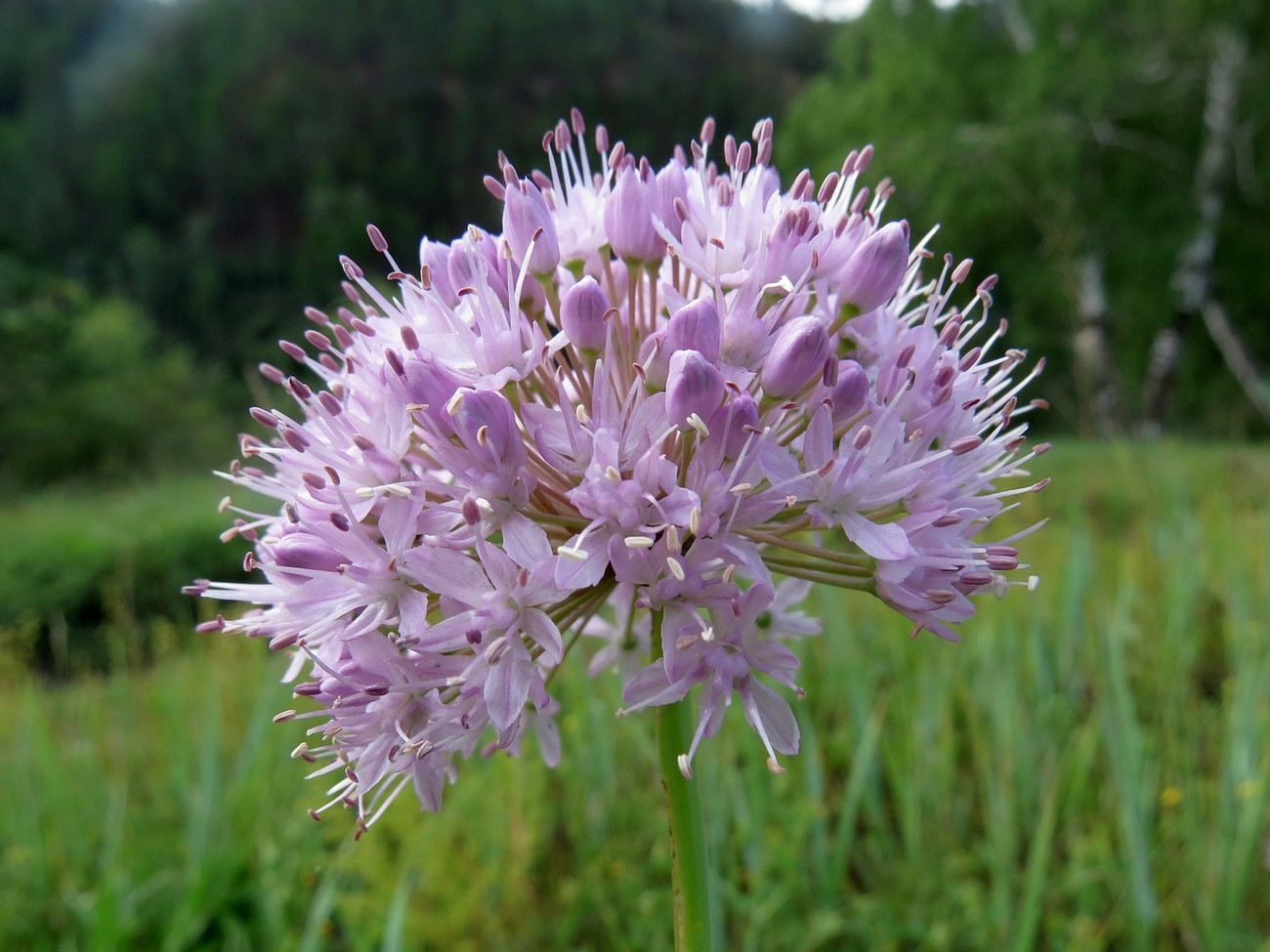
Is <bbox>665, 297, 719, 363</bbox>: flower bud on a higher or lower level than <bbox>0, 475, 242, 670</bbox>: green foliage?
lower

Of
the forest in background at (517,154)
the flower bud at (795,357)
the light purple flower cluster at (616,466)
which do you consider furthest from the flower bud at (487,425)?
the forest in background at (517,154)

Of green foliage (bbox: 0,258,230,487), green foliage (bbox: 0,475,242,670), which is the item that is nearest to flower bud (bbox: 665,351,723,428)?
green foliage (bbox: 0,475,242,670)

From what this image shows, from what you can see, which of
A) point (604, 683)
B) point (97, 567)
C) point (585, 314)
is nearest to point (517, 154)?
point (97, 567)

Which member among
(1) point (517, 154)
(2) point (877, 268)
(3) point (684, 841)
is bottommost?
(3) point (684, 841)

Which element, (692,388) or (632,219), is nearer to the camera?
(692,388)

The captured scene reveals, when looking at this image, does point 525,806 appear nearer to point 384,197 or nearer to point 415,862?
point 415,862

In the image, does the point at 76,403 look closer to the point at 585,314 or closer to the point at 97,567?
the point at 97,567

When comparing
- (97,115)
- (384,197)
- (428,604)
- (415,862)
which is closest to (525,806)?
(415,862)

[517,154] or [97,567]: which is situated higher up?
[517,154]

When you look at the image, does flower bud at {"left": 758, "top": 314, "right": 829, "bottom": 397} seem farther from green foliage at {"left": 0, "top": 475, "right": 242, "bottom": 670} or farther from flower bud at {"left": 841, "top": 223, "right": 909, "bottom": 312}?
green foliage at {"left": 0, "top": 475, "right": 242, "bottom": 670}
